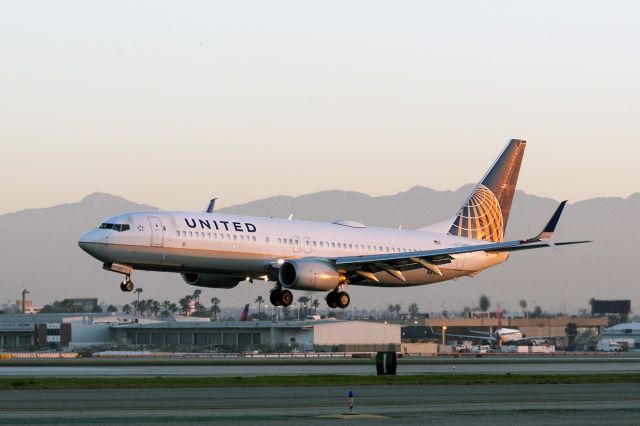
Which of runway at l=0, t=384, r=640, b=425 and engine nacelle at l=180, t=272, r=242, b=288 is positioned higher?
engine nacelle at l=180, t=272, r=242, b=288

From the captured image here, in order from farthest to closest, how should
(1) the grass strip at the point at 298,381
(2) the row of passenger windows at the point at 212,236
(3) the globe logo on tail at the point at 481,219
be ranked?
(3) the globe logo on tail at the point at 481,219 → (2) the row of passenger windows at the point at 212,236 → (1) the grass strip at the point at 298,381

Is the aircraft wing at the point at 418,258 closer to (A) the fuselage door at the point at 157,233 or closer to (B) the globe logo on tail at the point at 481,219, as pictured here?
(B) the globe logo on tail at the point at 481,219

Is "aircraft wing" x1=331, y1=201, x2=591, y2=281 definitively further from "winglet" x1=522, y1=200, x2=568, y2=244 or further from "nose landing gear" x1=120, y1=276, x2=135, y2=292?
"nose landing gear" x1=120, y1=276, x2=135, y2=292

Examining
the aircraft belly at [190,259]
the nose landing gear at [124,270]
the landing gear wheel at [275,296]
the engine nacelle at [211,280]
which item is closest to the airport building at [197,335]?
the engine nacelle at [211,280]

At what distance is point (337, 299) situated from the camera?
79562 mm

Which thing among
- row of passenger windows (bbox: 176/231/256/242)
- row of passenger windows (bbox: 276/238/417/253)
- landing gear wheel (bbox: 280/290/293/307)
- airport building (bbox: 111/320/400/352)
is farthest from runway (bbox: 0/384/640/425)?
airport building (bbox: 111/320/400/352)

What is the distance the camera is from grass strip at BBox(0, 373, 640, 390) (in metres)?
50.8

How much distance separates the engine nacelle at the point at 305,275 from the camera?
246 feet

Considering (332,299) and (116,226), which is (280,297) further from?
(116,226)

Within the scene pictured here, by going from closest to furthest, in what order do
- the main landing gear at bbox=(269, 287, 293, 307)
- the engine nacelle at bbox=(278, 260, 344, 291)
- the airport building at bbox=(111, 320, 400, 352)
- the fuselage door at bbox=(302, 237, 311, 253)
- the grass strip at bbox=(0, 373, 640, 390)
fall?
the grass strip at bbox=(0, 373, 640, 390)
the engine nacelle at bbox=(278, 260, 344, 291)
the main landing gear at bbox=(269, 287, 293, 307)
the fuselage door at bbox=(302, 237, 311, 253)
the airport building at bbox=(111, 320, 400, 352)

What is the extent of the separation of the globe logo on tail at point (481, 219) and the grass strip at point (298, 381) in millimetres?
33371

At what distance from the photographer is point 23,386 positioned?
4978 centimetres

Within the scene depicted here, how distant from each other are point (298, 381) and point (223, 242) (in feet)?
65.6

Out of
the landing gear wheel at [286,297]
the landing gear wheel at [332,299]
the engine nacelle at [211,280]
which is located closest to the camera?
the landing gear wheel at [286,297]
